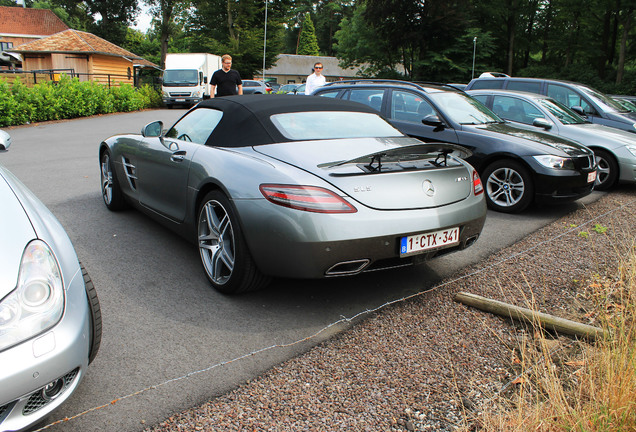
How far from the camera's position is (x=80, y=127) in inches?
668

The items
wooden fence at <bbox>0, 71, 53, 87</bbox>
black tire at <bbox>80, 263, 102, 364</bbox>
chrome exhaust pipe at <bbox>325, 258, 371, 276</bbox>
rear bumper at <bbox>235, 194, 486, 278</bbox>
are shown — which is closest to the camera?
black tire at <bbox>80, 263, 102, 364</bbox>

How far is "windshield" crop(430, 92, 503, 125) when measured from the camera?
23.6 feet

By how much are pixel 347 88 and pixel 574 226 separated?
3971mm

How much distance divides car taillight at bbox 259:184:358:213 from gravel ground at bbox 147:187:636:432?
0.77 m

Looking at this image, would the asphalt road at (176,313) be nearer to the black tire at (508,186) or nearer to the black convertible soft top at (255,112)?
the black tire at (508,186)

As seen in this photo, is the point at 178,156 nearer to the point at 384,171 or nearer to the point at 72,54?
the point at 384,171

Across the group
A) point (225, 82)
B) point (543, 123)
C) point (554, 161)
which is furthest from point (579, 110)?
point (225, 82)

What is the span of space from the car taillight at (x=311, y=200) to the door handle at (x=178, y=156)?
134 cm

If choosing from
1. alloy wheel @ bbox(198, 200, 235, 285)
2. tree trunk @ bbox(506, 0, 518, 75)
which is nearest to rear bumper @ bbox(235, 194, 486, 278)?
alloy wheel @ bbox(198, 200, 235, 285)

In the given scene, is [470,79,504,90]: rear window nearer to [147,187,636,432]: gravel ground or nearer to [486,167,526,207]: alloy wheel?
[486,167,526,207]: alloy wheel

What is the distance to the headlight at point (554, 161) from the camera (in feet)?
21.0

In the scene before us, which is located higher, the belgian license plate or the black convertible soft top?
the black convertible soft top

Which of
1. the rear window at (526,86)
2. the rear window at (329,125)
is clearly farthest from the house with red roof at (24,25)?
the rear window at (329,125)

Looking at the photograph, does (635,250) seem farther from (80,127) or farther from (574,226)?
(80,127)
